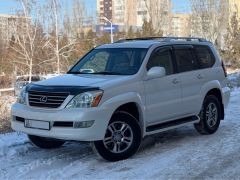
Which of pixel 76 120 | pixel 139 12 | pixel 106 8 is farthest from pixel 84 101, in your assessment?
pixel 106 8

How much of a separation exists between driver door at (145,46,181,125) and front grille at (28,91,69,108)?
144cm

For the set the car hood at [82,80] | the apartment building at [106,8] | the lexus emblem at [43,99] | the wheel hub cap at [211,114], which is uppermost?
the apartment building at [106,8]

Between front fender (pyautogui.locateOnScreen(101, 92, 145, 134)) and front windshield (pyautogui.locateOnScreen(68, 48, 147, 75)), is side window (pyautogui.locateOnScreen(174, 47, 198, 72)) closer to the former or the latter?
front windshield (pyautogui.locateOnScreen(68, 48, 147, 75))

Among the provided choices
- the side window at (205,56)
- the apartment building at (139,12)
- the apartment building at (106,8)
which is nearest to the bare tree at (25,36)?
the apartment building at (139,12)

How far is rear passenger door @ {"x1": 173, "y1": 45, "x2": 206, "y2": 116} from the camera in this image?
8289 millimetres

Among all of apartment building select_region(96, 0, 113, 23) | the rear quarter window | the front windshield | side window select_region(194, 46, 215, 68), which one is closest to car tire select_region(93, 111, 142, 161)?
the front windshield

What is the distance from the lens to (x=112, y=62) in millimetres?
7977

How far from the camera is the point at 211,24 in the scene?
58.2 metres

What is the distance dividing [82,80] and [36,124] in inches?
37.3

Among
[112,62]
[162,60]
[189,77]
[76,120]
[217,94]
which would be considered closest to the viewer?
Answer: [76,120]

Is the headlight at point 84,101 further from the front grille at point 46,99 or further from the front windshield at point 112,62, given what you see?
the front windshield at point 112,62

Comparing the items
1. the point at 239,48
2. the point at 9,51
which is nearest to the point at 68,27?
the point at 9,51

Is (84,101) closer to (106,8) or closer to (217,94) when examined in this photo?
(217,94)

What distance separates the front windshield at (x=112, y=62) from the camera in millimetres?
7695
